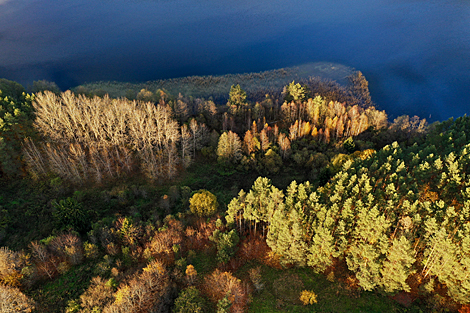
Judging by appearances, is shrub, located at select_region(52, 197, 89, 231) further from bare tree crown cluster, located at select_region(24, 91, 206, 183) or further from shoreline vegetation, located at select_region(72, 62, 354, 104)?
shoreline vegetation, located at select_region(72, 62, 354, 104)

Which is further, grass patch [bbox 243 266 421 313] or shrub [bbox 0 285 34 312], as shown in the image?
grass patch [bbox 243 266 421 313]

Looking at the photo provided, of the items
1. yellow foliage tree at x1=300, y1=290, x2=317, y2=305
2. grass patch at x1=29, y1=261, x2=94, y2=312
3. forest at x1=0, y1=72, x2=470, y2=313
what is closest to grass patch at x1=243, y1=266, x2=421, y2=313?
forest at x1=0, y1=72, x2=470, y2=313

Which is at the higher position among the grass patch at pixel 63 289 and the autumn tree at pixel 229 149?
the autumn tree at pixel 229 149

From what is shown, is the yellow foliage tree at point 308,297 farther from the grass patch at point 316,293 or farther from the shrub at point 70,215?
the shrub at point 70,215

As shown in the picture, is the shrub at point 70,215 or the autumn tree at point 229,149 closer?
the shrub at point 70,215

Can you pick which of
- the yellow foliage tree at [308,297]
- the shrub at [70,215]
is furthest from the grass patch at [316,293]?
the shrub at [70,215]

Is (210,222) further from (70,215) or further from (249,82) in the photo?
(249,82)

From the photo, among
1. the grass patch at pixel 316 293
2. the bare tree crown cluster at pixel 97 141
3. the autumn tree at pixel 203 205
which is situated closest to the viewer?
the grass patch at pixel 316 293

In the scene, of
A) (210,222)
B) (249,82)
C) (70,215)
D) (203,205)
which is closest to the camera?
(210,222)

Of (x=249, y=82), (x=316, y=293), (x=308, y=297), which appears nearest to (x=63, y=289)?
(x=308, y=297)

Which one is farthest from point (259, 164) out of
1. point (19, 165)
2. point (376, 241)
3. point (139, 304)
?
point (19, 165)
